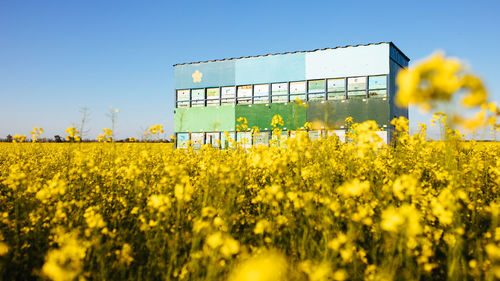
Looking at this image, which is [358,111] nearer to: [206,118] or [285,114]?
[285,114]

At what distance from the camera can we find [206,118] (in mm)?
14867

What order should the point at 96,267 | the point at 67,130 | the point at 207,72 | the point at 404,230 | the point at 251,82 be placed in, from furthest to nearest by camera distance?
the point at 207,72 → the point at 251,82 → the point at 67,130 → the point at 96,267 → the point at 404,230

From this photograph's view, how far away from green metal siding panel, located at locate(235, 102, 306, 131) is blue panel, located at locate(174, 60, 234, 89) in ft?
6.00

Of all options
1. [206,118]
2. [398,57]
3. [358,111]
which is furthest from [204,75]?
[398,57]

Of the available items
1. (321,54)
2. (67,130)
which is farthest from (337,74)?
(67,130)

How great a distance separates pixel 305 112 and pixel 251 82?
329 cm

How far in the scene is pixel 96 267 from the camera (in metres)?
2.33

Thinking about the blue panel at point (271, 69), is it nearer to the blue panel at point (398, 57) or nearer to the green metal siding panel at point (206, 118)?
the green metal siding panel at point (206, 118)

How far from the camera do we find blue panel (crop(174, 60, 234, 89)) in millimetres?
14516

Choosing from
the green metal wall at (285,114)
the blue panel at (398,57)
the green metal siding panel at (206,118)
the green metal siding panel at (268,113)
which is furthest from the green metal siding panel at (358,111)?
the green metal siding panel at (206,118)

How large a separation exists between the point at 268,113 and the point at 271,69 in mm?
2227

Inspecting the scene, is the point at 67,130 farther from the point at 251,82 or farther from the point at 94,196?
the point at 251,82

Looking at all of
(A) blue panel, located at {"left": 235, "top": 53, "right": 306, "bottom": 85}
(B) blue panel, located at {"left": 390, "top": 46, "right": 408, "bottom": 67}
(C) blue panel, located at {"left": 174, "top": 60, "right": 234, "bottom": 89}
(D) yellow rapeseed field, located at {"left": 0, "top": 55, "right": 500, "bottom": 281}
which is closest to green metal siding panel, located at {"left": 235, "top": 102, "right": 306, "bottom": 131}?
(A) blue panel, located at {"left": 235, "top": 53, "right": 306, "bottom": 85}

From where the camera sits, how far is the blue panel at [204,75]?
14516 millimetres
